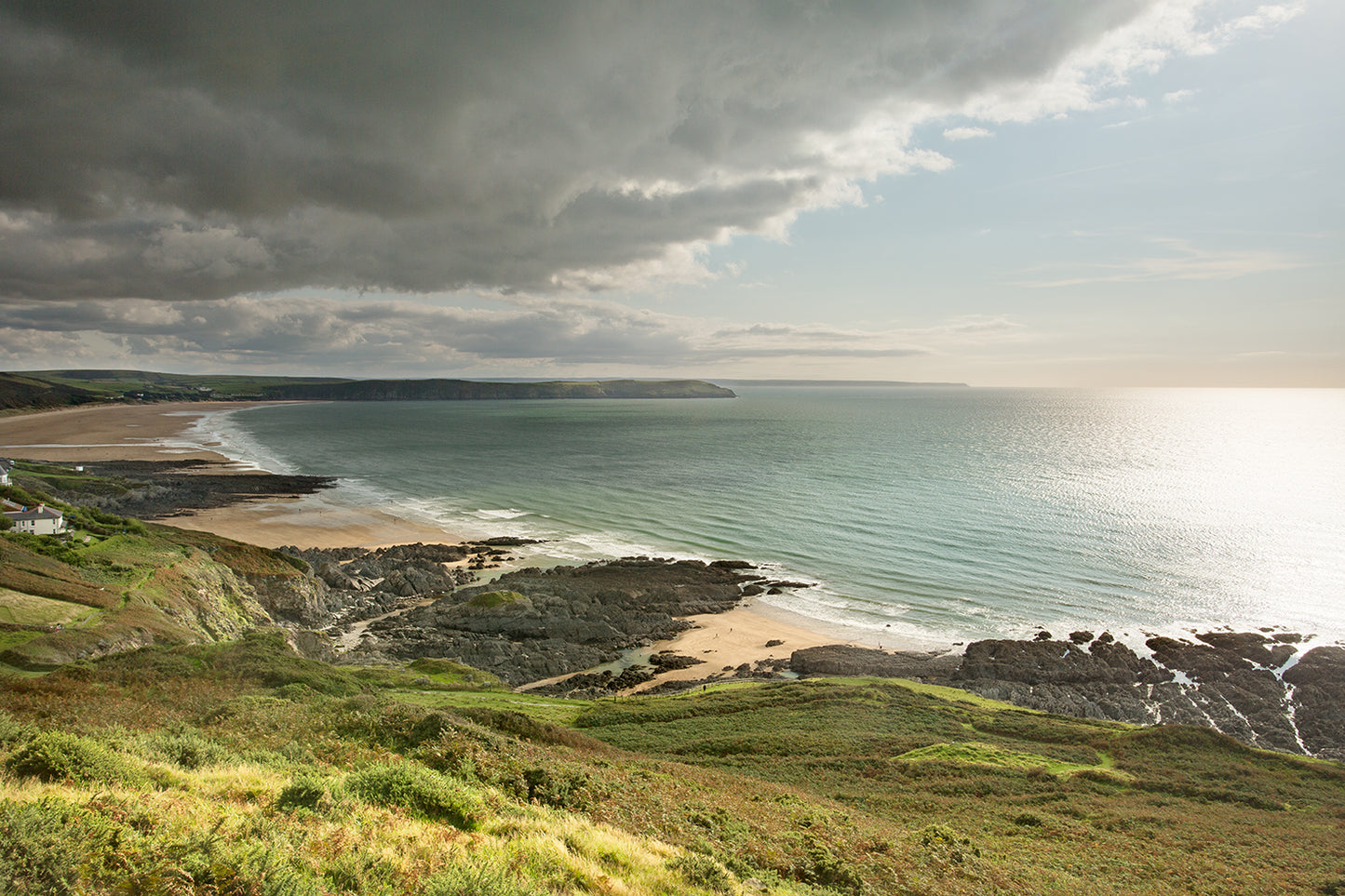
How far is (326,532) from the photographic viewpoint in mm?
61500

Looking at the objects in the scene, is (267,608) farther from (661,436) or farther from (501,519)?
(661,436)

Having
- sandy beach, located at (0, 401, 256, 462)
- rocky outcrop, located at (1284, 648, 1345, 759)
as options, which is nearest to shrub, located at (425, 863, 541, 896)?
rocky outcrop, located at (1284, 648, 1345, 759)

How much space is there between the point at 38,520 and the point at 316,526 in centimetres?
2932

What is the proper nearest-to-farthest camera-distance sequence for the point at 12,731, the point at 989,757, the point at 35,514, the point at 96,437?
the point at 12,731
the point at 989,757
the point at 35,514
the point at 96,437

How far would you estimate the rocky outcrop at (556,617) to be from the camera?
3466 centimetres

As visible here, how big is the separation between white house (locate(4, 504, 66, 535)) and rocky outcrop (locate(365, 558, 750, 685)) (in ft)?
60.9

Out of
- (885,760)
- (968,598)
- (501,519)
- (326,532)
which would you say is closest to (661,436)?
(501,519)

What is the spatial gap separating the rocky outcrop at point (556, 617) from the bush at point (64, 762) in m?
23.9

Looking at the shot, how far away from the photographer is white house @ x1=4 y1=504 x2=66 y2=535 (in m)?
34.4

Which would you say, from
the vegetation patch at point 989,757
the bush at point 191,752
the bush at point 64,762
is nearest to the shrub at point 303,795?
the bush at point 64,762

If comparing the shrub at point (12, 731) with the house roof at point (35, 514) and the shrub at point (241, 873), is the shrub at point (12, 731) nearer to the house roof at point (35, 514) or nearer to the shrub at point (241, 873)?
the shrub at point (241, 873)

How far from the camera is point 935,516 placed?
6738cm

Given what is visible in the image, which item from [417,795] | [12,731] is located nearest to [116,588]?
[12,731]

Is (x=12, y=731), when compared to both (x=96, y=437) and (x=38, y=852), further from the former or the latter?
(x=96, y=437)
